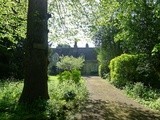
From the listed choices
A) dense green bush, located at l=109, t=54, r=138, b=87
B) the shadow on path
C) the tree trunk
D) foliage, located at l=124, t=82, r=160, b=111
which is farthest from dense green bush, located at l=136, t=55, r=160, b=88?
the tree trunk

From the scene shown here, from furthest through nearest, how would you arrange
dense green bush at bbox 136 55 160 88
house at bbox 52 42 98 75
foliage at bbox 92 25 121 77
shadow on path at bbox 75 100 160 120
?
house at bbox 52 42 98 75 < foliage at bbox 92 25 121 77 < dense green bush at bbox 136 55 160 88 < shadow on path at bbox 75 100 160 120

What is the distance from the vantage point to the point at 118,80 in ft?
96.5

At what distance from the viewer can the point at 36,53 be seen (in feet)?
44.8

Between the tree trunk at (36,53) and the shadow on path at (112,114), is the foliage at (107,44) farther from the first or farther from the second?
the tree trunk at (36,53)

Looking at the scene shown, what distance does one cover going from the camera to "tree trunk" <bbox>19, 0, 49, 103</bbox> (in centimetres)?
1348

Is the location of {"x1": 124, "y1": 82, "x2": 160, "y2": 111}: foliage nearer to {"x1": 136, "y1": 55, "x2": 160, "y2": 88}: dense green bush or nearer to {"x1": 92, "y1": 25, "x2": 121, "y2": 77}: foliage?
{"x1": 136, "y1": 55, "x2": 160, "y2": 88}: dense green bush

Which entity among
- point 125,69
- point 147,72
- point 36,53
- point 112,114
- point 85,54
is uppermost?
point 85,54

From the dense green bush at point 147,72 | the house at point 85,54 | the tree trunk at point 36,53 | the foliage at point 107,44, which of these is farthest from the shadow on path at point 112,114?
the house at point 85,54

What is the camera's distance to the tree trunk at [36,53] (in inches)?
531

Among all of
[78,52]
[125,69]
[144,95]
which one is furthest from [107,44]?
[78,52]

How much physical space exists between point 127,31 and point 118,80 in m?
7.41

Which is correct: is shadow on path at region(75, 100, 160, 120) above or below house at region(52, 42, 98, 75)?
below

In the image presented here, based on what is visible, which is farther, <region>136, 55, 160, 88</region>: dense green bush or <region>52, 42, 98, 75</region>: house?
<region>52, 42, 98, 75</region>: house

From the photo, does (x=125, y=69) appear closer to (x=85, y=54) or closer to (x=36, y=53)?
(x=36, y=53)
